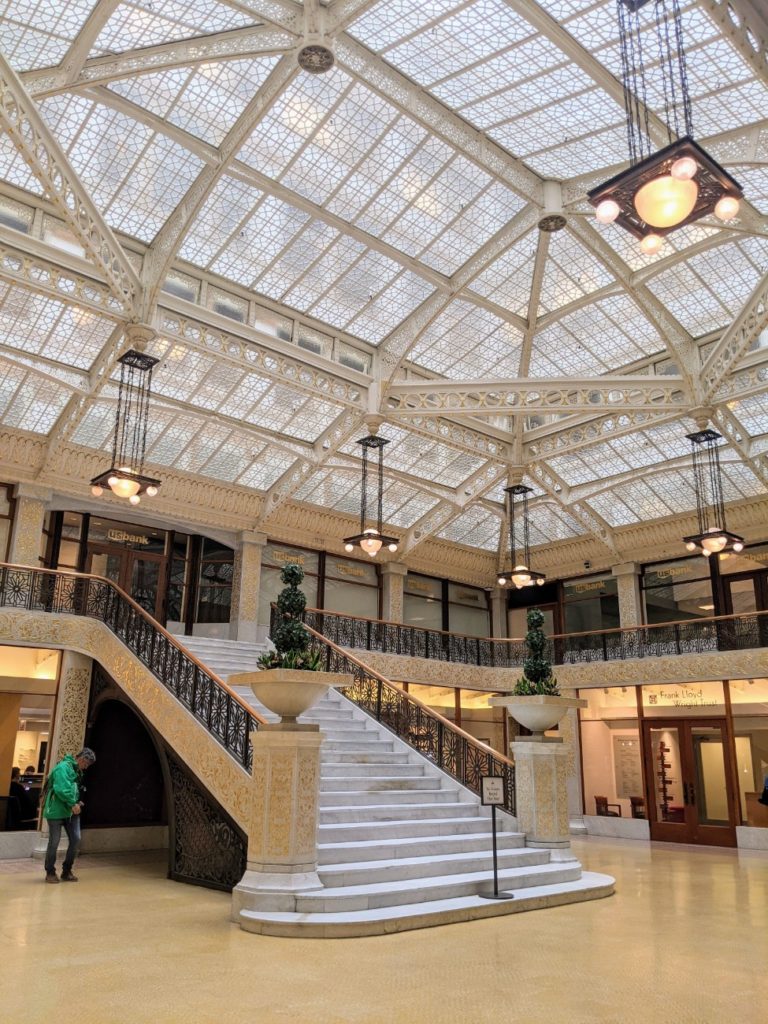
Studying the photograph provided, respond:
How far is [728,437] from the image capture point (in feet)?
51.8

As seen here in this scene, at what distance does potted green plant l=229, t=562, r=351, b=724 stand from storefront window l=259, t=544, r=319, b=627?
33.7ft

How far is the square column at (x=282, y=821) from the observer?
22.8 feet

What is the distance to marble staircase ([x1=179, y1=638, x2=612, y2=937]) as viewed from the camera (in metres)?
6.80

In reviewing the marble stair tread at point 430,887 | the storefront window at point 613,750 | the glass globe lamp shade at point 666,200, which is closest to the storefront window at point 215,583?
the storefront window at point 613,750

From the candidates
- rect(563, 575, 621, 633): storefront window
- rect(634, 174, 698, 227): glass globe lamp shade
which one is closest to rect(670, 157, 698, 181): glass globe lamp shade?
rect(634, 174, 698, 227): glass globe lamp shade

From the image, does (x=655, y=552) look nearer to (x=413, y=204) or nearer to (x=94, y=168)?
(x=413, y=204)

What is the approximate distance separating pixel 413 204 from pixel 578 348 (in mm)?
5164

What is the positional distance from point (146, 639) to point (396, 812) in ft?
14.8

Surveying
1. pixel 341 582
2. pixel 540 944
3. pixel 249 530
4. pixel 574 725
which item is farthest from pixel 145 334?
pixel 574 725

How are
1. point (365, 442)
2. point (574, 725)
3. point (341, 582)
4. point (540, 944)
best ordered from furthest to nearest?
1. point (341, 582)
2. point (574, 725)
3. point (365, 442)
4. point (540, 944)

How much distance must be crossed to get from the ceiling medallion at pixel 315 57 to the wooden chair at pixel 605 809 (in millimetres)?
15742

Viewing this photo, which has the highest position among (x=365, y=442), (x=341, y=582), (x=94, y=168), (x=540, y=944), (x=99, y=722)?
(x=94, y=168)

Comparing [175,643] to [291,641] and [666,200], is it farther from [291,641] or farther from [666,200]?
[666,200]

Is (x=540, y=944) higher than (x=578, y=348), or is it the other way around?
(x=578, y=348)
